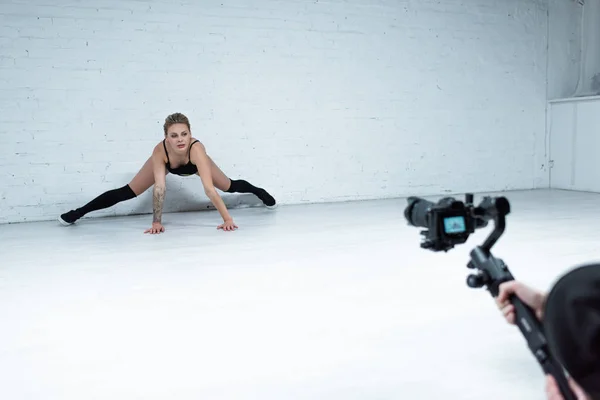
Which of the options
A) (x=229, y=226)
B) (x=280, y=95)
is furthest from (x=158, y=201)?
(x=280, y=95)

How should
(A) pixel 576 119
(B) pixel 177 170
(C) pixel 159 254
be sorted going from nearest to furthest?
(C) pixel 159 254
(B) pixel 177 170
(A) pixel 576 119

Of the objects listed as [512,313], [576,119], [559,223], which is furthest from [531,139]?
[512,313]

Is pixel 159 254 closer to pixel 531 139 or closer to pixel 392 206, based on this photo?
pixel 392 206

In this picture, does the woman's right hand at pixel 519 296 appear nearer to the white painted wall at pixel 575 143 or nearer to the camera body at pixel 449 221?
the camera body at pixel 449 221

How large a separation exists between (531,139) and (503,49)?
1142 mm

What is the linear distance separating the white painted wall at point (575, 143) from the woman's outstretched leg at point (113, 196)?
4.79 meters

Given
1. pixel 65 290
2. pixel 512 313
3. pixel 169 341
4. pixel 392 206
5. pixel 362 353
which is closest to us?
pixel 512 313

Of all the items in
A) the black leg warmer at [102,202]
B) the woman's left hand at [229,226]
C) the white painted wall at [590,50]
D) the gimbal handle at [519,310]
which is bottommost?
the woman's left hand at [229,226]

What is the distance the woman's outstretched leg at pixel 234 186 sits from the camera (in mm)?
4988

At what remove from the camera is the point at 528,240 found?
353cm

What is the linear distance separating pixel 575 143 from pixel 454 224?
6.47 meters

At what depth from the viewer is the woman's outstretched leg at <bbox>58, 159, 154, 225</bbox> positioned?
4.74 m

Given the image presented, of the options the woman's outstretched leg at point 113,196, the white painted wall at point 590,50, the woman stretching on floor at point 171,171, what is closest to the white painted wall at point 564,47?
the white painted wall at point 590,50

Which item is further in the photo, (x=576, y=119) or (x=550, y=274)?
(x=576, y=119)
